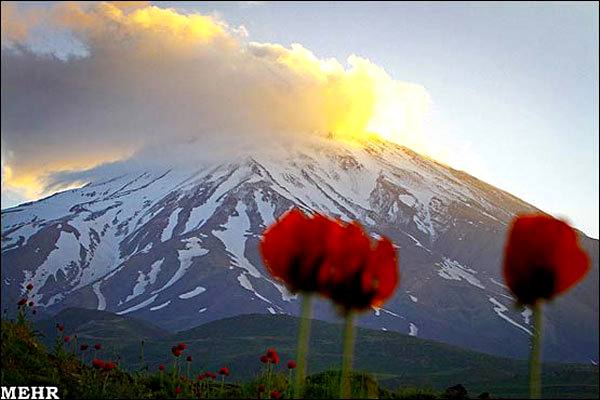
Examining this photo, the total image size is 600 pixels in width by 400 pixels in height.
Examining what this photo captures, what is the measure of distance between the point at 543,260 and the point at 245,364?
93.4 m

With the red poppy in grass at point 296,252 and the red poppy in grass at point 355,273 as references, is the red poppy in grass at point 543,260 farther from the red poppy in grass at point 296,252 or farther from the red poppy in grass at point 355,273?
the red poppy in grass at point 296,252

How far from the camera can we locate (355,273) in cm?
283

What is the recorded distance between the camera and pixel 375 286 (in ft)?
9.25

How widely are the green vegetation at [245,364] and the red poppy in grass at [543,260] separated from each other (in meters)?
3.08

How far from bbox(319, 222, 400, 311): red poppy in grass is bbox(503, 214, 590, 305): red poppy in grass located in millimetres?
532

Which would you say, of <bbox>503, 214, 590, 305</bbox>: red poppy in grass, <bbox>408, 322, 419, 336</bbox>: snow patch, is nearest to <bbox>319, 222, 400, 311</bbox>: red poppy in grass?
<bbox>503, 214, 590, 305</bbox>: red poppy in grass

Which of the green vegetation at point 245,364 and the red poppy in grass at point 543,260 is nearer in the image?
the red poppy in grass at point 543,260

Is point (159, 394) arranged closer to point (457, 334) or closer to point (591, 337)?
point (591, 337)

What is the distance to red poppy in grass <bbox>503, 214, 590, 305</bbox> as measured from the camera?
288cm

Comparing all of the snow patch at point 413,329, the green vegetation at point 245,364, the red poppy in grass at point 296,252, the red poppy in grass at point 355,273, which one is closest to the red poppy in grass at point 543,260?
the red poppy in grass at point 355,273

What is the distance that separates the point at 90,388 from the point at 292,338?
115151mm

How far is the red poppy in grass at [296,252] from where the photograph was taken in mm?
2818

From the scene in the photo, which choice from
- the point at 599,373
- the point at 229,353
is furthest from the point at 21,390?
the point at 229,353

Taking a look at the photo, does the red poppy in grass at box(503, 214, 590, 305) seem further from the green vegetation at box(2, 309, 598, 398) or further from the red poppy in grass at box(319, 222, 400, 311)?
the green vegetation at box(2, 309, 598, 398)
